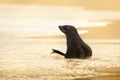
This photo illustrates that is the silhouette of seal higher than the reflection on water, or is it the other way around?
the silhouette of seal

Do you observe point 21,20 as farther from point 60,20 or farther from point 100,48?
point 100,48

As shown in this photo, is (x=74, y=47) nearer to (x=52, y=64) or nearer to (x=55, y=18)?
(x=52, y=64)

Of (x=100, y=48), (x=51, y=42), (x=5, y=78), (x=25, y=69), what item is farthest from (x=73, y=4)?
(x=5, y=78)

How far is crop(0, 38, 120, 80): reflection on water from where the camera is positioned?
5489mm

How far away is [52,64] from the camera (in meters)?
6.47

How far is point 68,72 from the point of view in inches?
226

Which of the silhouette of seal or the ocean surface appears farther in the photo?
the silhouette of seal

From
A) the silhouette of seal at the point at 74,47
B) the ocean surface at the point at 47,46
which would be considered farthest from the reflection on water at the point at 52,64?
the silhouette of seal at the point at 74,47

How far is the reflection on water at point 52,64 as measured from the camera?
18.0 feet

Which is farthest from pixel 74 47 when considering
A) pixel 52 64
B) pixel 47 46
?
pixel 47 46

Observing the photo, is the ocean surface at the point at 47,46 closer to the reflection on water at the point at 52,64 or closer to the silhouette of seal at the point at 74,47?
the reflection on water at the point at 52,64

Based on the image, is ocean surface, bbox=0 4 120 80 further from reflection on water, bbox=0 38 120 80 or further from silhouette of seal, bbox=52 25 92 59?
silhouette of seal, bbox=52 25 92 59

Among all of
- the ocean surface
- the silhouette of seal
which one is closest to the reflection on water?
the ocean surface

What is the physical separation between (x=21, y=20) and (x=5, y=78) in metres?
6.46
